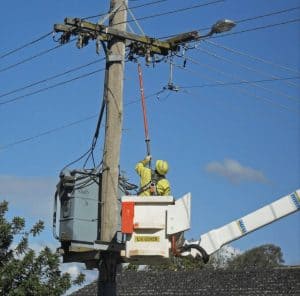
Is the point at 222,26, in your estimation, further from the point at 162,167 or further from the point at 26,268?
the point at 26,268

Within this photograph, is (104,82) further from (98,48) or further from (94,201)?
(94,201)

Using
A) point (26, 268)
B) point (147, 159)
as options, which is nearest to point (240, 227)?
point (147, 159)

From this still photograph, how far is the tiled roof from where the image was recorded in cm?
3431

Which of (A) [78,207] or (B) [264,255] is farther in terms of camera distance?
(B) [264,255]

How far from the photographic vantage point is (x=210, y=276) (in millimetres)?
37094

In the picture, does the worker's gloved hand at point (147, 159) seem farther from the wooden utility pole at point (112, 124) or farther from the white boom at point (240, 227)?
the white boom at point (240, 227)

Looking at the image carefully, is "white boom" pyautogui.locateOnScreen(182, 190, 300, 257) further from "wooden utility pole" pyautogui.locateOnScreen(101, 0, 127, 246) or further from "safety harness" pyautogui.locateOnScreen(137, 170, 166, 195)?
"wooden utility pole" pyautogui.locateOnScreen(101, 0, 127, 246)

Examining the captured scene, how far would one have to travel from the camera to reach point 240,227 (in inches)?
442

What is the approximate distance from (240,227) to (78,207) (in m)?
2.54

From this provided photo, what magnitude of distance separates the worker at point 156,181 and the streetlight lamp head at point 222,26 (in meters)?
2.31

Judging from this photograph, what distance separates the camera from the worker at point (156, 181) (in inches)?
474

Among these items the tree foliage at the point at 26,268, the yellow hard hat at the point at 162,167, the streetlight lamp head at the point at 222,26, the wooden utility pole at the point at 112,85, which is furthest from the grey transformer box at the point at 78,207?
the tree foliage at the point at 26,268

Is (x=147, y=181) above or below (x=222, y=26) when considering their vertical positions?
below

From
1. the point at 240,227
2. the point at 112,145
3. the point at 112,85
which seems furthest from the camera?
the point at 112,85
